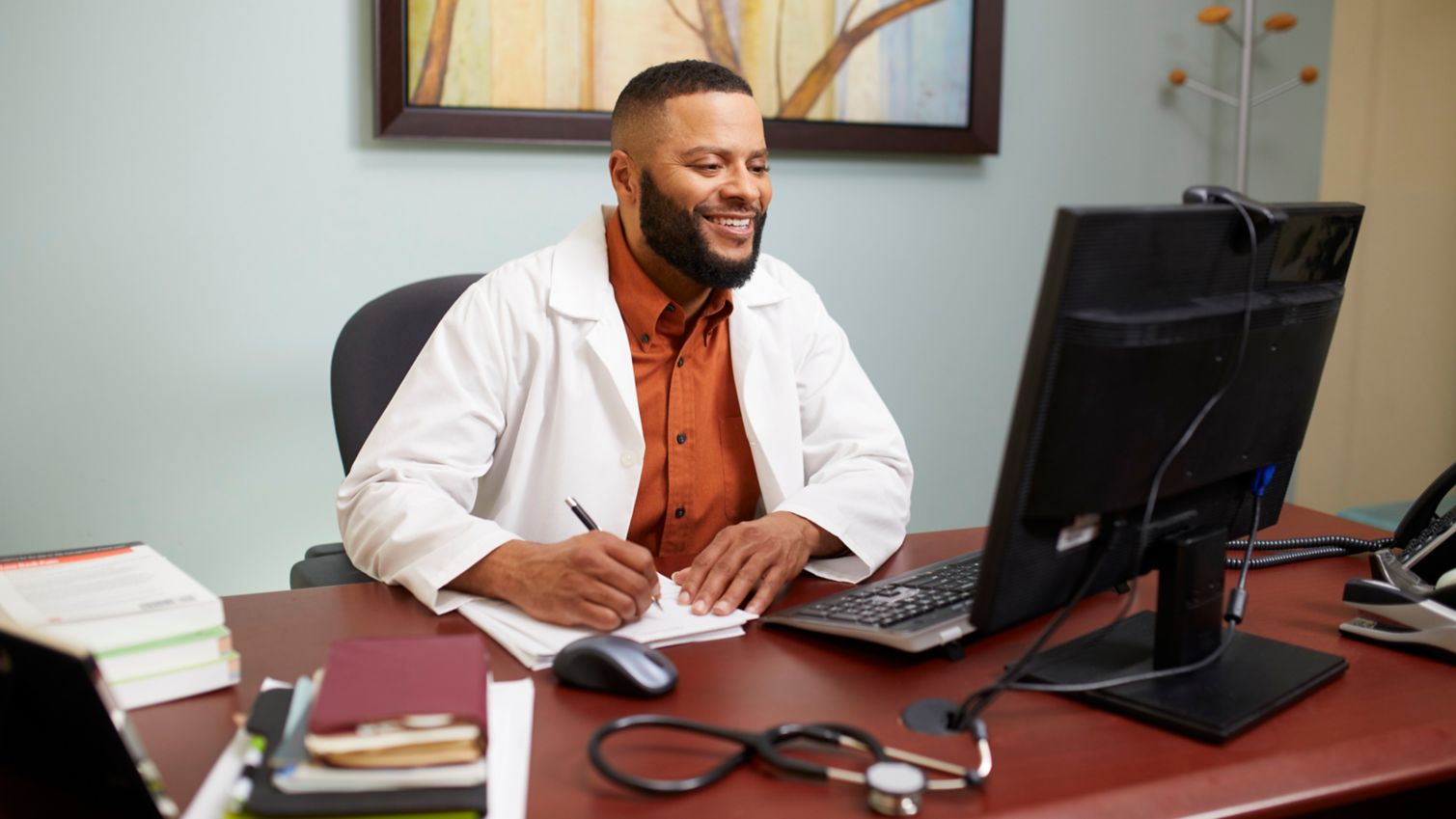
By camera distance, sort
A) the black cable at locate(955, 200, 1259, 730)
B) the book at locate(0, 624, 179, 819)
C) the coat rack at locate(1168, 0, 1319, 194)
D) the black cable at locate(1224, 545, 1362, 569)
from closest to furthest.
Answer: the book at locate(0, 624, 179, 819) → the black cable at locate(955, 200, 1259, 730) → the black cable at locate(1224, 545, 1362, 569) → the coat rack at locate(1168, 0, 1319, 194)

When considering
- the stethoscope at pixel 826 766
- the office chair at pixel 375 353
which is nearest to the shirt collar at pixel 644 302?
the office chair at pixel 375 353

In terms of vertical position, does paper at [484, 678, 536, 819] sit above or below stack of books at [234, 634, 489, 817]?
below

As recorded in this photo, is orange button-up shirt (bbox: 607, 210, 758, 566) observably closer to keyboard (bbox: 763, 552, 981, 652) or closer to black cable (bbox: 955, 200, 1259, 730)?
keyboard (bbox: 763, 552, 981, 652)

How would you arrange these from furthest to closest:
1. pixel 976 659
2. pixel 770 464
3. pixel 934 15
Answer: pixel 934 15 < pixel 770 464 < pixel 976 659

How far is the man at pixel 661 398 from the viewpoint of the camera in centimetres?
161

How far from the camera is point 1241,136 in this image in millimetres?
3281

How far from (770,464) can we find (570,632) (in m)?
Result: 0.66

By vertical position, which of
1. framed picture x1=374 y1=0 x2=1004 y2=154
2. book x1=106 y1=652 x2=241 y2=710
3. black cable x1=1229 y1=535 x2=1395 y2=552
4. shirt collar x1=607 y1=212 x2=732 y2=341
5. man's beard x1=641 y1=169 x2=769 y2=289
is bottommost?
book x1=106 y1=652 x2=241 y2=710

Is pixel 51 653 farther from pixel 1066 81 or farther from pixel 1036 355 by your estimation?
pixel 1066 81

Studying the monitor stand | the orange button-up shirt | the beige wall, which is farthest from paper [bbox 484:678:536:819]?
the beige wall

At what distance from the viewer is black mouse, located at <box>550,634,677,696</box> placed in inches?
44.3

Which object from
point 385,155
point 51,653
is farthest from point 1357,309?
point 51,653

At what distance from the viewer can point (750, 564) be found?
144 cm

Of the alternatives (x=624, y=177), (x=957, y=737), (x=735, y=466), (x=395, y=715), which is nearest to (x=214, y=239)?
(x=624, y=177)
